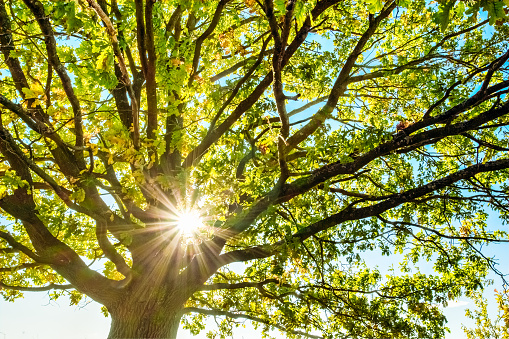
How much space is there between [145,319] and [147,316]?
0.05m

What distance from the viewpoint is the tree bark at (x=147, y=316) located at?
478 centimetres

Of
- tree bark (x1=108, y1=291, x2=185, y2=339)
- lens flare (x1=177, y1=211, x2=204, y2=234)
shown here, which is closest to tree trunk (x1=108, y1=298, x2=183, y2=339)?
tree bark (x1=108, y1=291, x2=185, y2=339)

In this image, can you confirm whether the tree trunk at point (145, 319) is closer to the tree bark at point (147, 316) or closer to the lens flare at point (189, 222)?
the tree bark at point (147, 316)

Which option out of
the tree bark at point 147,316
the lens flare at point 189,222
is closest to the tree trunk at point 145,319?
the tree bark at point 147,316

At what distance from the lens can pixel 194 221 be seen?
203 inches

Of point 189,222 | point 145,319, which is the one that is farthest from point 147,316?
point 189,222

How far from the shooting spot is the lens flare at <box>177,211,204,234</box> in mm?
4965

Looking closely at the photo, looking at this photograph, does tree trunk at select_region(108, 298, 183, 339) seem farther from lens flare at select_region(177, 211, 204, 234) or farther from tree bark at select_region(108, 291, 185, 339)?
lens flare at select_region(177, 211, 204, 234)

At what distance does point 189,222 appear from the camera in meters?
5.25

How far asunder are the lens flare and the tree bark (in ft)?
3.60

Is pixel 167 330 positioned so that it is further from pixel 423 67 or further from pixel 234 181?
pixel 423 67

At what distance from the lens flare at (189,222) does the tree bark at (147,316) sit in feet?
3.60

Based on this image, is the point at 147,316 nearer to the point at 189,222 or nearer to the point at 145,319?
the point at 145,319

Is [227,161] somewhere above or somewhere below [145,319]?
above
